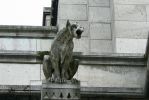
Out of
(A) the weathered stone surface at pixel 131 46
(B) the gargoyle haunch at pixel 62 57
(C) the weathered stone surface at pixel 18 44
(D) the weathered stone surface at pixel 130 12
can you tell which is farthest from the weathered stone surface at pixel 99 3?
(B) the gargoyle haunch at pixel 62 57

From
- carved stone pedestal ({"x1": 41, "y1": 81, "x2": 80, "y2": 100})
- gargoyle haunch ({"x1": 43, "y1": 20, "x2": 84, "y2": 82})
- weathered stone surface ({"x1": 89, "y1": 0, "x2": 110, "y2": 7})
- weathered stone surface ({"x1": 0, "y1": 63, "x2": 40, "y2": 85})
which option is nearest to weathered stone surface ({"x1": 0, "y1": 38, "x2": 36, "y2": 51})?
weathered stone surface ({"x1": 0, "y1": 63, "x2": 40, "y2": 85})

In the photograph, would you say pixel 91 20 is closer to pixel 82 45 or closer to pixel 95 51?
pixel 82 45

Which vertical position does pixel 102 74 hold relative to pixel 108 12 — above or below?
below

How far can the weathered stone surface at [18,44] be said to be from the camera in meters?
23.0

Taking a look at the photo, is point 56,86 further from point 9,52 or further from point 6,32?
point 6,32

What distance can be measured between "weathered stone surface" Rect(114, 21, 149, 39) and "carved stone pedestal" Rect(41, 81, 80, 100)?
6234mm

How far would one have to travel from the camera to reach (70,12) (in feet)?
79.4

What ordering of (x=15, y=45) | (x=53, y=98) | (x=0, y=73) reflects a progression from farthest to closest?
(x=15, y=45)
(x=0, y=73)
(x=53, y=98)

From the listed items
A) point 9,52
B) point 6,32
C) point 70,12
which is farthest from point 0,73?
point 70,12

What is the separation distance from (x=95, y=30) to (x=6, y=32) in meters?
3.54

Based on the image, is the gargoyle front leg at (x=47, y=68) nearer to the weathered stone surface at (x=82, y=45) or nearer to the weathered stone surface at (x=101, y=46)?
the weathered stone surface at (x=82, y=45)

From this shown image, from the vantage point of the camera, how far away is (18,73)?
70.2 feet

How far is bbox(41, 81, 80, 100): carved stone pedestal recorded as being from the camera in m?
17.1

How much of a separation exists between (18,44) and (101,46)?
3.24 meters
